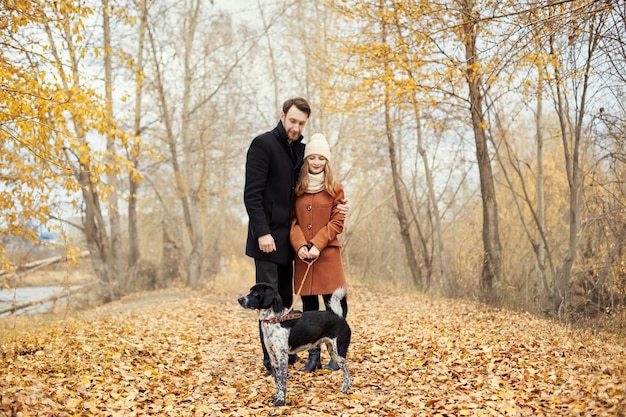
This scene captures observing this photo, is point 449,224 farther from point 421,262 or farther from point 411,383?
point 411,383

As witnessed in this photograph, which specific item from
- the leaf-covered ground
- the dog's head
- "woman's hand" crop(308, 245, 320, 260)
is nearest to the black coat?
"woman's hand" crop(308, 245, 320, 260)

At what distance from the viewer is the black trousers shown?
4.61m

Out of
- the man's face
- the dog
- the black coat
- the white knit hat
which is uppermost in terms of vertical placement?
the man's face

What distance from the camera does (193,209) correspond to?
51.9ft

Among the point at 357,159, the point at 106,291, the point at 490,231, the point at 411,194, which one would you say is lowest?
the point at 106,291

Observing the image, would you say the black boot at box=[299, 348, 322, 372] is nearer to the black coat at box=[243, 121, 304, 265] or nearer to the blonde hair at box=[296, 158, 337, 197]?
the black coat at box=[243, 121, 304, 265]

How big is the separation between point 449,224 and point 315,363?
38.2 feet

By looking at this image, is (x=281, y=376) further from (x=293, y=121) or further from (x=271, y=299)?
(x=293, y=121)

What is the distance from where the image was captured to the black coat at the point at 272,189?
14.7ft

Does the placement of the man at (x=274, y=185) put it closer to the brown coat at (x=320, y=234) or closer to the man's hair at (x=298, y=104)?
the man's hair at (x=298, y=104)

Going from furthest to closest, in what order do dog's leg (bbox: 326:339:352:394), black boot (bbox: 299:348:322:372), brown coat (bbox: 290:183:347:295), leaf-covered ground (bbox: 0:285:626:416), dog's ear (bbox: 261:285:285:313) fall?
1. black boot (bbox: 299:348:322:372)
2. brown coat (bbox: 290:183:347:295)
3. dog's leg (bbox: 326:339:352:394)
4. dog's ear (bbox: 261:285:285:313)
5. leaf-covered ground (bbox: 0:285:626:416)

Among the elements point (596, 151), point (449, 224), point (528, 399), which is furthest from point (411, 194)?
point (528, 399)

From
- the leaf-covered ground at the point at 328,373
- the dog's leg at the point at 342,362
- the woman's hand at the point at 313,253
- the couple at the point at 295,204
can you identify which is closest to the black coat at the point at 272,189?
the couple at the point at 295,204

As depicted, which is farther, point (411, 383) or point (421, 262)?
point (421, 262)
